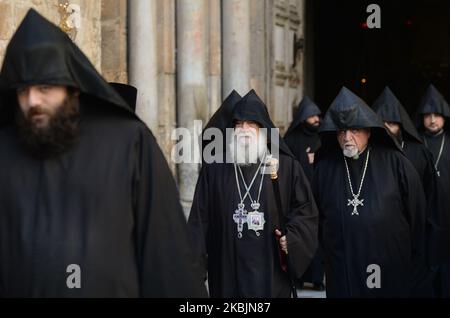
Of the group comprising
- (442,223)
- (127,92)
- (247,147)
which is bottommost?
(442,223)

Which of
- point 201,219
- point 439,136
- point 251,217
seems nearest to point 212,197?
point 201,219

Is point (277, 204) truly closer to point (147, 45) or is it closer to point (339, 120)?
point (339, 120)

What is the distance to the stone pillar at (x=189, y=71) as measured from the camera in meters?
11.1

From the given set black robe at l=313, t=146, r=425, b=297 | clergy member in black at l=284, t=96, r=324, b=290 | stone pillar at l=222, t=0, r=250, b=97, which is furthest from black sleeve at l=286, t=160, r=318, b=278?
stone pillar at l=222, t=0, r=250, b=97

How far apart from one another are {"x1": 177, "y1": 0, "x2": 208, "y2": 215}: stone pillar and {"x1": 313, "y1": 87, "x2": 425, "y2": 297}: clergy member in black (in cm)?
366

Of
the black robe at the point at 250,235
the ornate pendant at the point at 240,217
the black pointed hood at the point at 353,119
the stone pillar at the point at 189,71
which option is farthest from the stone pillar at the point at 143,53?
the ornate pendant at the point at 240,217

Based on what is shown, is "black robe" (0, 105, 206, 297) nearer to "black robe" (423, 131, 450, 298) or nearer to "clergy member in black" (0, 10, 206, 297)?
"clergy member in black" (0, 10, 206, 297)

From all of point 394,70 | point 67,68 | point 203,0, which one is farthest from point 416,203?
point 394,70

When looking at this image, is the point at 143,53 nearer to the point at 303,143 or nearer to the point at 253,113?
the point at 303,143

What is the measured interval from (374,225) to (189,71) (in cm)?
442

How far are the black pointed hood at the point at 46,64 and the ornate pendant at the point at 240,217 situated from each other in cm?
282

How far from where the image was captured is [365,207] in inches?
285

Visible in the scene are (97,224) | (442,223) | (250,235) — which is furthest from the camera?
(442,223)

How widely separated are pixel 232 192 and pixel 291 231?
49 centimetres
